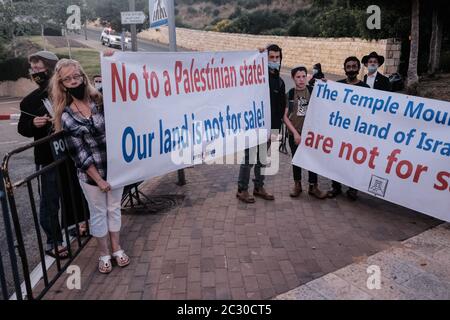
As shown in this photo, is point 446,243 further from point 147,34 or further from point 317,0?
point 147,34

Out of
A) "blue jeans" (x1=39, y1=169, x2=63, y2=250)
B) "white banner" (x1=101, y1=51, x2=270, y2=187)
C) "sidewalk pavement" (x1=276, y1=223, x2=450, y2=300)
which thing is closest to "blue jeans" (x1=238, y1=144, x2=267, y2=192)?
"white banner" (x1=101, y1=51, x2=270, y2=187)

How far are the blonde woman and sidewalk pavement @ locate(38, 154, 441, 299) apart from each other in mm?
360

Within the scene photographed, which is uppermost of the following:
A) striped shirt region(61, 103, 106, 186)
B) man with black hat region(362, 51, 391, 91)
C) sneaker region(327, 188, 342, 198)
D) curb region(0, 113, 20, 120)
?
man with black hat region(362, 51, 391, 91)

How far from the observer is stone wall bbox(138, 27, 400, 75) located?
20.6 meters

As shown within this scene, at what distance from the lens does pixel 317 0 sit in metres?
18.0

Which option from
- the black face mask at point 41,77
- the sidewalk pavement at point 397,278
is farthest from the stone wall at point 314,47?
the black face mask at point 41,77

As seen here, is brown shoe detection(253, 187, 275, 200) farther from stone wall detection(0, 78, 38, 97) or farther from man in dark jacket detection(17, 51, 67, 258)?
stone wall detection(0, 78, 38, 97)

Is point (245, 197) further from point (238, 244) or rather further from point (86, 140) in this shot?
point (86, 140)

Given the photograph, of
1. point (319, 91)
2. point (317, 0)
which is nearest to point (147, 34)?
point (317, 0)

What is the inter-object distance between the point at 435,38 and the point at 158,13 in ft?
50.0

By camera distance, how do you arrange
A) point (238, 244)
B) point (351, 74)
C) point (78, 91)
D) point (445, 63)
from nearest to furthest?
point (78, 91)
point (238, 244)
point (351, 74)
point (445, 63)

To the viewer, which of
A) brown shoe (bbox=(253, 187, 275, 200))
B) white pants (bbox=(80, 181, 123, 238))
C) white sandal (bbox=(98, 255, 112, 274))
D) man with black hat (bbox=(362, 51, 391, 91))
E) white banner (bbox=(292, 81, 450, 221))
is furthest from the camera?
man with black hat (bbox=(362, 51, 391, 91))

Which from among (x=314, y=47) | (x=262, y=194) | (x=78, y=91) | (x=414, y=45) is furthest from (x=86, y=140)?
(x=314, y=47)

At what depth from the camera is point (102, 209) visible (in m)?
3.54
